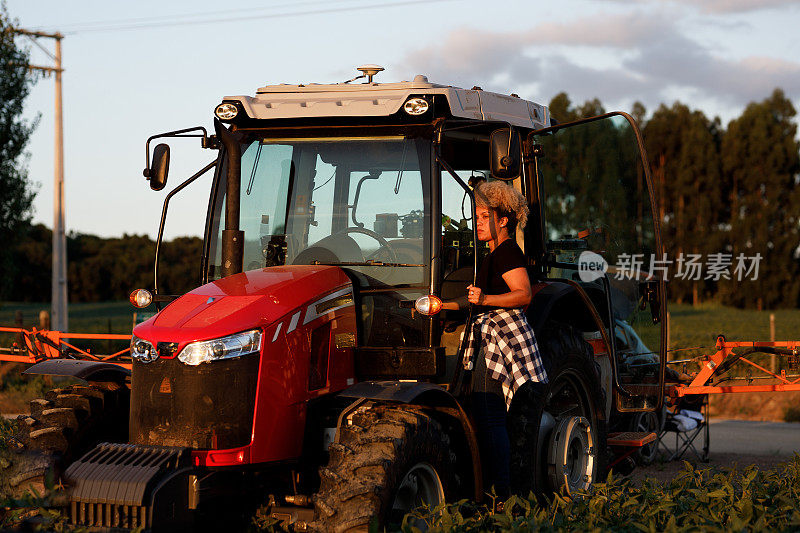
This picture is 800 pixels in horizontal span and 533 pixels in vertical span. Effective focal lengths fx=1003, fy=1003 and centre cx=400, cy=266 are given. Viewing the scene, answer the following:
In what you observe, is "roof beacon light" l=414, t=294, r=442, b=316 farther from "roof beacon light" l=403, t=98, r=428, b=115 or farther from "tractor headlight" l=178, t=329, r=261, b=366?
"roof beacon light" l=403, t=98, r=428, b=115

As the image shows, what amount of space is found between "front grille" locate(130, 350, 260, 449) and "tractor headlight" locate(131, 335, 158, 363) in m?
0.09

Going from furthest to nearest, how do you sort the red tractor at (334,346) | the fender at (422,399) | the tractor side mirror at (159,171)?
the tractor side mirror at (159,171), the fender at (422,399), the red tractor at (334,346)

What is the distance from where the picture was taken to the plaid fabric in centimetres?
584

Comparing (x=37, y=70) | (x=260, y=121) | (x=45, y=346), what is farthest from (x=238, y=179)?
(x=37, y=70)

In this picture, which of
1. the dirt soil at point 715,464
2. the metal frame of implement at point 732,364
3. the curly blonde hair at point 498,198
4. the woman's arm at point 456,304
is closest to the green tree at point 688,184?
the dirt soil at point 715,464

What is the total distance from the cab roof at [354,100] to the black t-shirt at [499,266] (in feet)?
2.70

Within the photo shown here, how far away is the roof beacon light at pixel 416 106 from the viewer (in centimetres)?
577

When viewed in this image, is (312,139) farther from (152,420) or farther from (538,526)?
(538,526)

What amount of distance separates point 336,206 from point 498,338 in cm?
127

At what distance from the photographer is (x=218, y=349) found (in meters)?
5.00

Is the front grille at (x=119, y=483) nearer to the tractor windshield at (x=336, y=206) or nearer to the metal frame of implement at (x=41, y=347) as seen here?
the tractor windshield at (x=336, y=206)

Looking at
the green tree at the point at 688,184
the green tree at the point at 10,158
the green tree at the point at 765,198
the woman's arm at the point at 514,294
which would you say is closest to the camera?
the woman's arm at the point at 514,294

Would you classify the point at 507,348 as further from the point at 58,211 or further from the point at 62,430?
the point at 58,211

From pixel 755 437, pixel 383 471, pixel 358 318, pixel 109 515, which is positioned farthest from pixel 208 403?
pixel 755 437
